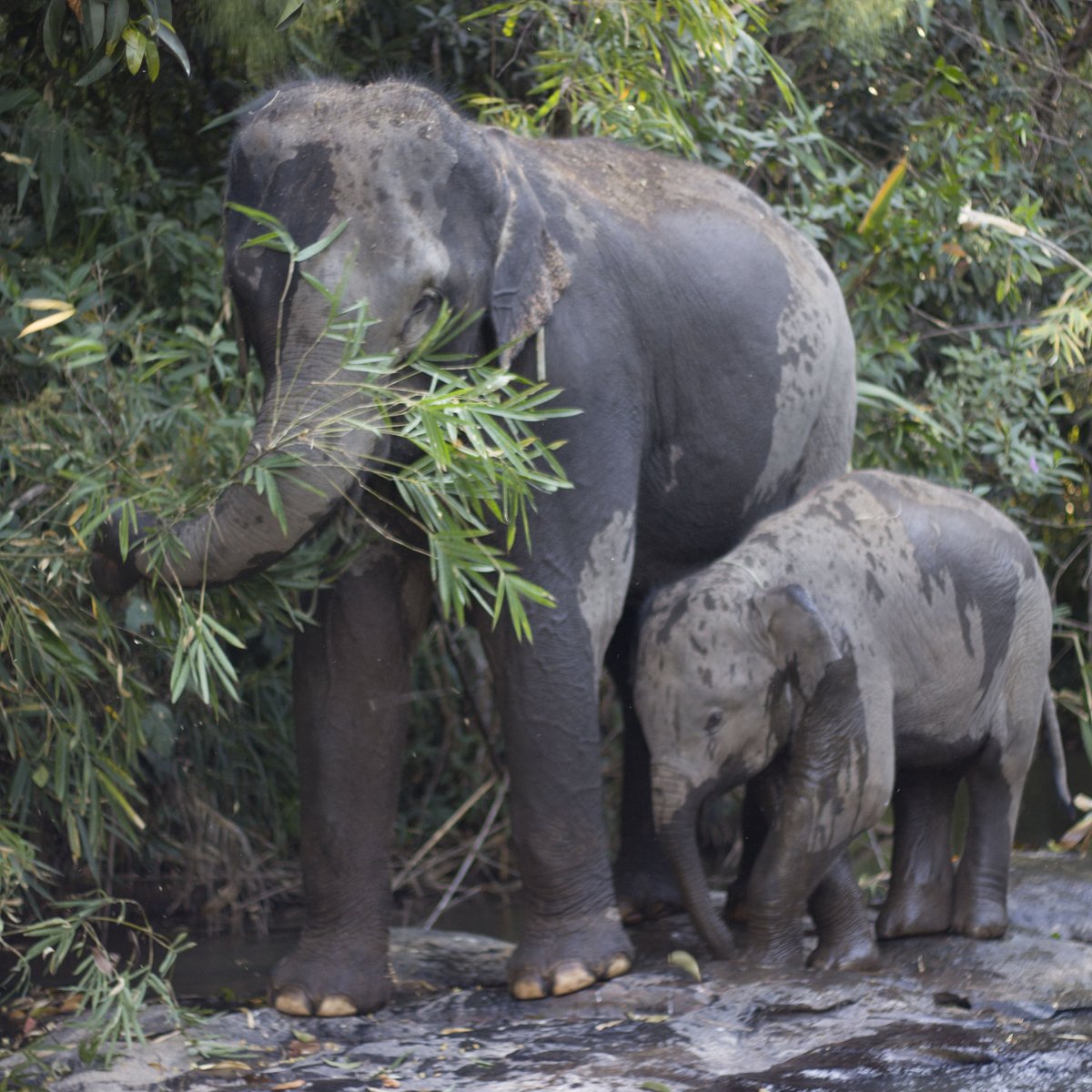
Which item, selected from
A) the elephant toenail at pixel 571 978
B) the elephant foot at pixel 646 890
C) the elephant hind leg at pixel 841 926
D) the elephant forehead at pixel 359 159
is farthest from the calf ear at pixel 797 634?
the elephant forehead at pixel 359 159

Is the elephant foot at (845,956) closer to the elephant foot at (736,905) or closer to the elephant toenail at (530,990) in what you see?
the elephant foot at (736,905)

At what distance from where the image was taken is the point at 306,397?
11.3 feet

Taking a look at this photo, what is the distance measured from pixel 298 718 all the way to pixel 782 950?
1218mm

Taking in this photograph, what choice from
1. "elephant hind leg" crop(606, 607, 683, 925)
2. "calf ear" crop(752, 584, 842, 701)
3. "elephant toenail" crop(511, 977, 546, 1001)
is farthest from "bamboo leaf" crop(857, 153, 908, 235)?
"elephant toenail" crop(511, 977, 546, 1001)

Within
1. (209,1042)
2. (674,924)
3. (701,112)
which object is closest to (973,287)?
(701,112)

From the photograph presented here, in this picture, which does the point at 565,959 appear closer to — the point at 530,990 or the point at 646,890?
the point at 530,990

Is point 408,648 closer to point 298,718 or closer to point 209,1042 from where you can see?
point 298,718

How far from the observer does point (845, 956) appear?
404 centimetres

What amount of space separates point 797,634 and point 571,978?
2.91ft

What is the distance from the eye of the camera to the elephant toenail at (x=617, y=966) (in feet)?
12.7

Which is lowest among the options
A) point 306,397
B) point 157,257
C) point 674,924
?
point 674,924

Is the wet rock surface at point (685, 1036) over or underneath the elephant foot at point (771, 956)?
underneath

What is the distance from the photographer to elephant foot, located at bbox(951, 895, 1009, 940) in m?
4.31

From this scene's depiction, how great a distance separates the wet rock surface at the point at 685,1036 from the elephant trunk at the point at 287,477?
973 mm
